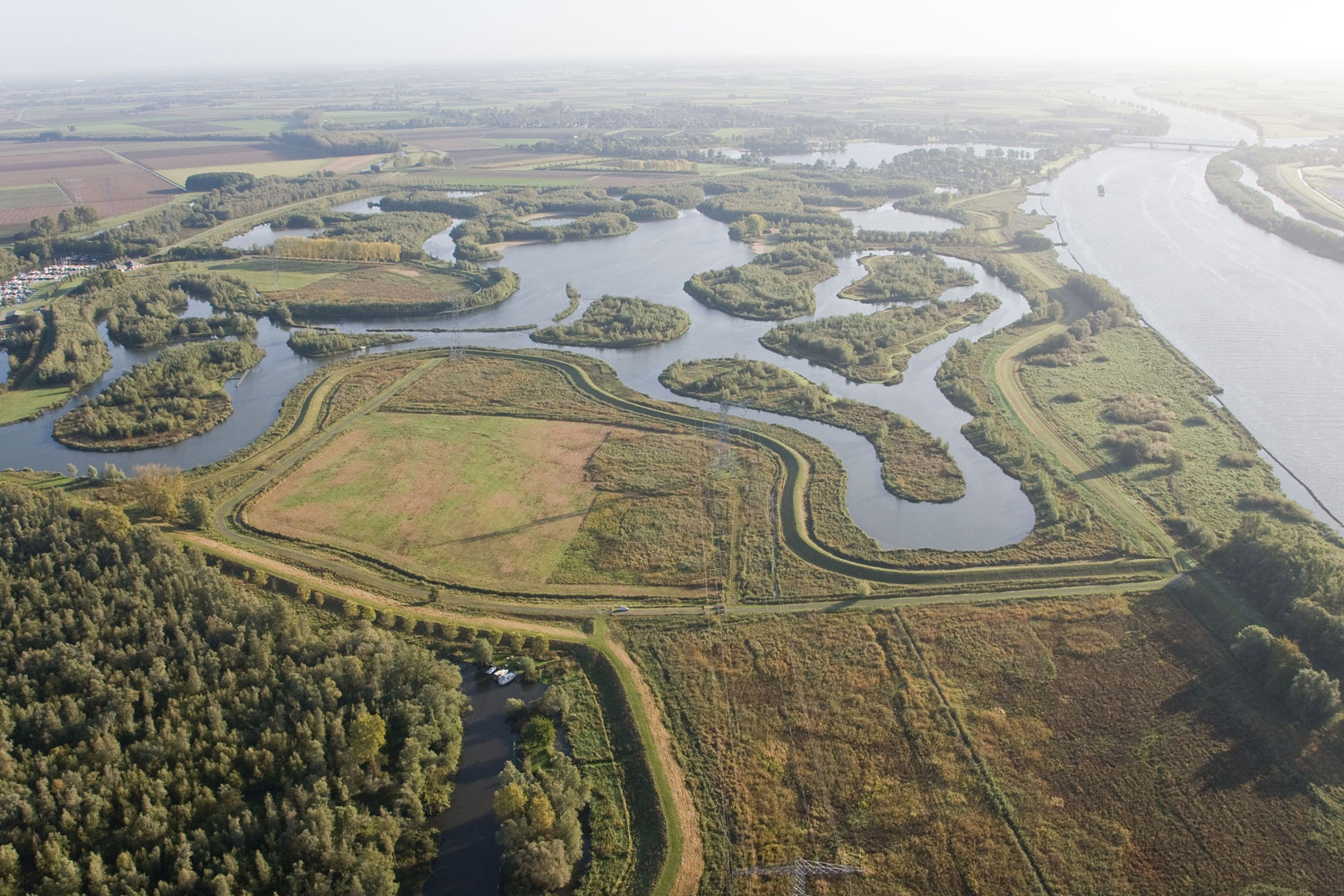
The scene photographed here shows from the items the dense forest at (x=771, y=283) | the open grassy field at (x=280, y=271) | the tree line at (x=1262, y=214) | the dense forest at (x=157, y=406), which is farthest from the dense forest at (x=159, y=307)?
the tree line at (x=1262, y=214)

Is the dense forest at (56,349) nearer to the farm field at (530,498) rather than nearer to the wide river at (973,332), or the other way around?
the wide river at (973,332)

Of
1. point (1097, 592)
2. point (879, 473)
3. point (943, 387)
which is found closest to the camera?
point (1097, 592)

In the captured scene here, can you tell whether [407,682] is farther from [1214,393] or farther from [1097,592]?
[1214,393]

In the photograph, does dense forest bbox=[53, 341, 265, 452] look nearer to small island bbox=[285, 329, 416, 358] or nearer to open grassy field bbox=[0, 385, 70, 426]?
open grassy field bbox=[0, 385, 70, 426]

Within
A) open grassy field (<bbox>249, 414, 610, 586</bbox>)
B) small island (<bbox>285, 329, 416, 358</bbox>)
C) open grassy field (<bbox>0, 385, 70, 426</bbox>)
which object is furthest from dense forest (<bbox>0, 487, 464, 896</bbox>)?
small island (<bbox>285, 329, 416, 358</bbox>)

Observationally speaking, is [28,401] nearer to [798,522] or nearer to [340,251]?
[340,251]

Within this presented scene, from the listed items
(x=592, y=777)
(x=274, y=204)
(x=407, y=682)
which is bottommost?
(x=592, y=777)

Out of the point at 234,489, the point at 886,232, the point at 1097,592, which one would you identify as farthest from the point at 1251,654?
the point at 886,232
